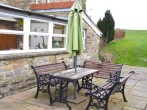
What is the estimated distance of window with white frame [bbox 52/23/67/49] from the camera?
810 centimetres

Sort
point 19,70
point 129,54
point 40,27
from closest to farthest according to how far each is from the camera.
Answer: point 19,70 < point 40,27 < point 129,54

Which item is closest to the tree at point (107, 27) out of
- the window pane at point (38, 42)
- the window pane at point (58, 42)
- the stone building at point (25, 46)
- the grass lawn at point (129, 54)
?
the grass lawn at point (129, 54)

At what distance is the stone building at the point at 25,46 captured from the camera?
18.3 ft

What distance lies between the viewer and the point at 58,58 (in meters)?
7.95

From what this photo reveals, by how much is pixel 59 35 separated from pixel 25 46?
206 centimetres

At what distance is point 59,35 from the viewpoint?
802 centimetres

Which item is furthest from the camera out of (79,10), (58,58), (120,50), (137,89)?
(120,50)

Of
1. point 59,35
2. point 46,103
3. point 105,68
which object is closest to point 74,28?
point 46,103

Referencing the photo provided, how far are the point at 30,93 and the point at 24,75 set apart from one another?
0.64m

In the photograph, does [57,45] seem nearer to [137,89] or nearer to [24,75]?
[24,75]

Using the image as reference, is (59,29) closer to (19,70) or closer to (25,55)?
(25,55)

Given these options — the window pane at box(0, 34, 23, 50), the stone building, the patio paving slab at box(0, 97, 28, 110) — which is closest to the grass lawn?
the stone building

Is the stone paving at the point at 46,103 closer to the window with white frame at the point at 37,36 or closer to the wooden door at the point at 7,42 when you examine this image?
the window with white frame at the point at 37,36

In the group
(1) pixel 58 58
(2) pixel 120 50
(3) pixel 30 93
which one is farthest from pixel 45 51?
(2) pixel 120 50
